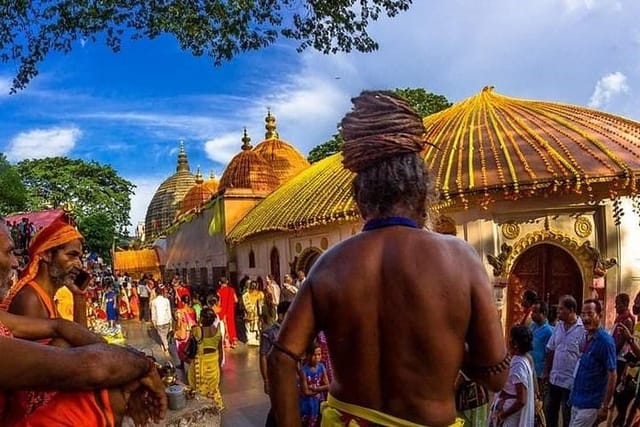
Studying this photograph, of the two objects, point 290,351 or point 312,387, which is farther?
point 312,387

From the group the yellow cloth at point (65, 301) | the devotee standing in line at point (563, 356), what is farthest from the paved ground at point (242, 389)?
the devotee standing in line at point (563, 356)

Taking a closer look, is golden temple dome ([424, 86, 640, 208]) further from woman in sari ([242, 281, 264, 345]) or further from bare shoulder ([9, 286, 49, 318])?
bare shoulder ([9, 286, 49, 318])

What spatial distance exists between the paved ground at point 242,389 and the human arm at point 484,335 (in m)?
4.17

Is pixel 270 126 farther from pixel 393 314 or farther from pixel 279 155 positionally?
pixel 393 314

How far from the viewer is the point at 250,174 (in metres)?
23.2

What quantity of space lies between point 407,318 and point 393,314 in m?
0.05

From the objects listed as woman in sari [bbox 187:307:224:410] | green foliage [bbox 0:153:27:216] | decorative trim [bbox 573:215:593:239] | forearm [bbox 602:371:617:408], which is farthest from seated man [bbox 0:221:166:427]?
green foliage [bbox 0:153:27:216]

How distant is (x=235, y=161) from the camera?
79.6 feet

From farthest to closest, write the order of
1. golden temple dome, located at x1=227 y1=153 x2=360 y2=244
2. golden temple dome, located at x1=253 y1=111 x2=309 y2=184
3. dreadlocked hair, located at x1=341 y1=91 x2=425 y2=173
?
golden temple dome, located at x1=253 y1=111 x2=309 y2=184
golden temple dome, located at x1=227 y1=153 x2=360 y2=244
dreadlocked hair, located at x1=341 y1=91 x2=425 y2=173

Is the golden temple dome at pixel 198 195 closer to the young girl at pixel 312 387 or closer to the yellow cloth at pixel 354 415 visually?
the young girl at pixel 312 387

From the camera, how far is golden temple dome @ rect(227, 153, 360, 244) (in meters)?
13.4

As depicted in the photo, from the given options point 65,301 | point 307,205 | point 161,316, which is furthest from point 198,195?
point 65,301

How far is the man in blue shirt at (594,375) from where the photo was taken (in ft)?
15.2

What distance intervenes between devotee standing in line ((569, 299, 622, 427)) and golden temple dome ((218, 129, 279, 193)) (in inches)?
716
